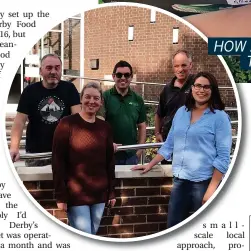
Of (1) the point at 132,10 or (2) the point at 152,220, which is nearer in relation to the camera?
(1) the point at 132,10

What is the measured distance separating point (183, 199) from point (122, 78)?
2.81 feet

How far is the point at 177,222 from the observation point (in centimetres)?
303

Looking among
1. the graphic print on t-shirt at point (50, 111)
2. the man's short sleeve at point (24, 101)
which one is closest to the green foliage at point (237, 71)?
the graphic print on t-shirt at point (50, 111)

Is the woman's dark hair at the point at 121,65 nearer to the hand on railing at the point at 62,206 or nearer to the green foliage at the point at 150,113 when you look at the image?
the green foliage at the point at 150,113

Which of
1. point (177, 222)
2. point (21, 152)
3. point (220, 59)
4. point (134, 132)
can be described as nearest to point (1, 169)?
point (21, 152)

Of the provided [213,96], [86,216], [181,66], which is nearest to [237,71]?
[213,96]

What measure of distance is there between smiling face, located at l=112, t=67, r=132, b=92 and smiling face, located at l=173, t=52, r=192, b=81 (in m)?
0.29

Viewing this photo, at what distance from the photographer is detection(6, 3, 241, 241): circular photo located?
9.31ft

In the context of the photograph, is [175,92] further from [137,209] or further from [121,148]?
[137,209]

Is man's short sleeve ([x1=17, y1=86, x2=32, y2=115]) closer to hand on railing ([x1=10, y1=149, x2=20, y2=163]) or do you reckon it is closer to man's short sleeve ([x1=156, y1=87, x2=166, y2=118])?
hand on railing ([x1=10, y1=149, x2=20, y2=163])

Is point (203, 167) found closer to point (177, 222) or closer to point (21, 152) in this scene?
point (177, 222)

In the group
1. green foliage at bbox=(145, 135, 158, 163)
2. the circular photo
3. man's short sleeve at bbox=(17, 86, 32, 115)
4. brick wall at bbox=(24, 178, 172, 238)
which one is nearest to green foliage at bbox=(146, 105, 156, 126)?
the circular photo

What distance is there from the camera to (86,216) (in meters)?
2.94

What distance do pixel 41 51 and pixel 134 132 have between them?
75 centimetres
